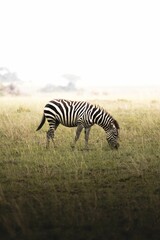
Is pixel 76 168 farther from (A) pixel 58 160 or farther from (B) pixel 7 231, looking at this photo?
(B) pixel 7 231

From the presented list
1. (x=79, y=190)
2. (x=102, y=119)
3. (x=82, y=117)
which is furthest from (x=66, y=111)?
(x=79, y=190)

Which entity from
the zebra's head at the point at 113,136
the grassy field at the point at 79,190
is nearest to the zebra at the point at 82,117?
the zebra's head at the point at 113,136

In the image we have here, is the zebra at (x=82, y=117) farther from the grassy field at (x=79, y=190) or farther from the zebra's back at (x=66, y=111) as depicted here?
the grassy field at (x=79, y=190)

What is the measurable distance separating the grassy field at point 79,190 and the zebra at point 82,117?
0.43 meters

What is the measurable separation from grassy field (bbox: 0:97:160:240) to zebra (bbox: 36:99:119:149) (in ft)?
1.40

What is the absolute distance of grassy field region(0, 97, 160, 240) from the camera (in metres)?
6.21

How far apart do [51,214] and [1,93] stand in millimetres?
51431

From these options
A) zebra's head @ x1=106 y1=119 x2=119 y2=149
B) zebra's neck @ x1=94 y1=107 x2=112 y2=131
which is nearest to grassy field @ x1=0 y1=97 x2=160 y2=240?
zebra's head @ x1=106 y1=119 x2=119 y2=149

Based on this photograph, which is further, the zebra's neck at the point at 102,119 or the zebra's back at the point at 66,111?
the zebra's back at the point at 66,111

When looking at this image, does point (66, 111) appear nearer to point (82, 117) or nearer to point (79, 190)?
point (82, 117)

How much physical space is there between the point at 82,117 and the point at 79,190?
485 centimetres

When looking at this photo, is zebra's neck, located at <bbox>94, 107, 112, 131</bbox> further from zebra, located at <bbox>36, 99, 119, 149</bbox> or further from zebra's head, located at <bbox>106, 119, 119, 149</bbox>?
zebra's head, located at <bbox>106, 119, 119, 149</bbox>

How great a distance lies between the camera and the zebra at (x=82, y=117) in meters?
12.7

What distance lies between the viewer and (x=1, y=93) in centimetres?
5719
